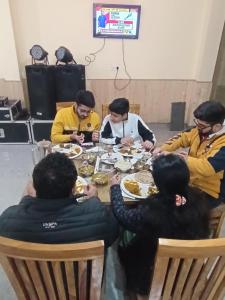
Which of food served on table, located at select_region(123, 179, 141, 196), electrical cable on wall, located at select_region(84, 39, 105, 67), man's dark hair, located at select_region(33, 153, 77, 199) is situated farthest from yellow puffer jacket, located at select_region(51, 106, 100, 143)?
electrical cable on wall, located at select_region(84, 39, 105, 67)

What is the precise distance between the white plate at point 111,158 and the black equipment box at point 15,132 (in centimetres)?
200

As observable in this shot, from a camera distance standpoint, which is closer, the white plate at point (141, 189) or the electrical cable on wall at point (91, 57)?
the white plate at point (141, 189)

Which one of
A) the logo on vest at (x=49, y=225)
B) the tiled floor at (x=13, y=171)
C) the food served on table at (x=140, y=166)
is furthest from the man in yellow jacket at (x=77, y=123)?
the logo on vest at (x=49, y=225)

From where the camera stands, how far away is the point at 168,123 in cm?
422

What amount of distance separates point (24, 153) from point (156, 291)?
8.75 feet

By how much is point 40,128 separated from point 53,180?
8.62 ft

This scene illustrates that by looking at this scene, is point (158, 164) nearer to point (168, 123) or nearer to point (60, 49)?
point (60, 49)

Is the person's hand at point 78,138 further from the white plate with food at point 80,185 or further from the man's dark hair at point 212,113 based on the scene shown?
the man's dark hair at point 212,113

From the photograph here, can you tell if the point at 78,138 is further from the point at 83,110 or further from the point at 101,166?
the point at 101,166

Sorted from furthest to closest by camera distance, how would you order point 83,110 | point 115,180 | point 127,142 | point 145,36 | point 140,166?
1. point 145,36
2. point 83,110
3. point 127,142
4. point 140,166
5. point 115,180

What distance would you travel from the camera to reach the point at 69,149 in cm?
185

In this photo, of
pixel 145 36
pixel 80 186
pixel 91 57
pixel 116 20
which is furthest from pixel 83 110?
pixel 145 36

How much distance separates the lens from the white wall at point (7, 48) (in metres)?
3.19

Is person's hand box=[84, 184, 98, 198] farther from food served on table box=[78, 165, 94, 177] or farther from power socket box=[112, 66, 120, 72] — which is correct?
power socket box=[112, 66, 120, 72]
